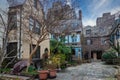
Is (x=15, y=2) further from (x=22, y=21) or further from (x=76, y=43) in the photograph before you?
(x=76, y=43)

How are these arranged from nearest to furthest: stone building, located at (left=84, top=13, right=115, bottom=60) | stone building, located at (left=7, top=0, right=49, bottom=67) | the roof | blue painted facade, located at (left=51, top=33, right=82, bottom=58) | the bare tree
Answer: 1. the bare tree
2. the roof
3. stone building, located at (left=7, top=0, right=49, bottom=67)
4. blue painted facade, located at (left=51, top=33, right=82, bottom=58)
5. stone building, located at (left=84, top=13, right=115, bottom=60)

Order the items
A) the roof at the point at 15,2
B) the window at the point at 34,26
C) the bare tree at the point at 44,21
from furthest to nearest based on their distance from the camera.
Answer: the window at the point at 34,26 < the roof at the point at 15,2 < the bare tree at the point at 44,21

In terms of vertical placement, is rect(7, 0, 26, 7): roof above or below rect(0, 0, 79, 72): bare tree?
above

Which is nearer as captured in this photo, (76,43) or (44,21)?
(44,21)

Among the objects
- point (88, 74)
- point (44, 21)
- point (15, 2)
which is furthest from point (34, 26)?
point (88, 74)

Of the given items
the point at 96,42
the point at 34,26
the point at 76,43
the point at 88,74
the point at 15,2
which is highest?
the point at 15,2

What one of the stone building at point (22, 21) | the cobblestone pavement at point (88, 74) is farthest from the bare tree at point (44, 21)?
the cobblestone pavement at point (88, 74)

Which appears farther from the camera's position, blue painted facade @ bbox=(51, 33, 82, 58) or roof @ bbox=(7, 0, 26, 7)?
blue painted facade @ bbox=(51, 33, 82, 58)

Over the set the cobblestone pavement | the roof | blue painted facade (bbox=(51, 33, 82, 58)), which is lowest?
the cobblestone pavement

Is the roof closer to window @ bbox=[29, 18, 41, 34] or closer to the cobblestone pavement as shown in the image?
window @ bbox=[29, 18, 41, 34]

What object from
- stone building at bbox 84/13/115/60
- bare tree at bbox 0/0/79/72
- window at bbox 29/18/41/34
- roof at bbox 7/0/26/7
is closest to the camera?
bare tree at bbox 0/0/79/72

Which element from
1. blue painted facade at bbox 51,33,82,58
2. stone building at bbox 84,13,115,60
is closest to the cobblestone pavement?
blue painted facade at bbox 51,33,82,58

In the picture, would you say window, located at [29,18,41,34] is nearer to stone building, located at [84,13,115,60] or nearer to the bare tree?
the bare tree

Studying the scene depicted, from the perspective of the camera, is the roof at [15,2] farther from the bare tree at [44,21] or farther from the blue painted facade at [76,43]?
the blue painted facade at [76,43]
